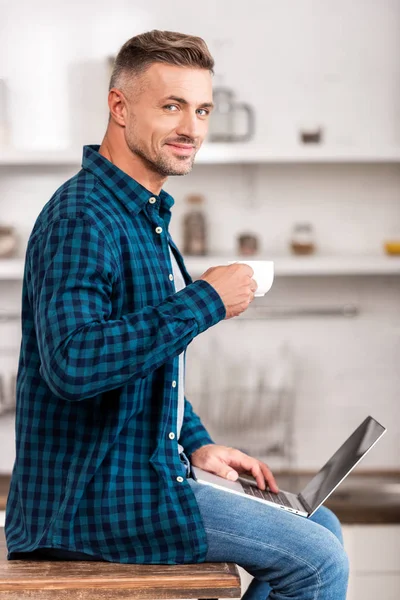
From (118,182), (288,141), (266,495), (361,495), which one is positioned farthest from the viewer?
(288,141)

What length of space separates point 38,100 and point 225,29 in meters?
0.75

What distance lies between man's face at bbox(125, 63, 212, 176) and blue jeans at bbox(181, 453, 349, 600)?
604 mm

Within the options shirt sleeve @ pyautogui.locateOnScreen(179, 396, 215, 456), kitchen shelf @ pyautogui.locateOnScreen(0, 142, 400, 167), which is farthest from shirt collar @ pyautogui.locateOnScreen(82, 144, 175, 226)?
kitchen shelf @ pyautogui.locateOnScreen(0, 142, 400, 167)

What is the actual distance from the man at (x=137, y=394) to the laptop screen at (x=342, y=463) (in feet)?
0.26

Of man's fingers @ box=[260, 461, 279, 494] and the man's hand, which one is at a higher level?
the man's hand

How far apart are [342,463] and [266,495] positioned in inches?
6.4

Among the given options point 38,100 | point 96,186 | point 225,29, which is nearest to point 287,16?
point 225,29

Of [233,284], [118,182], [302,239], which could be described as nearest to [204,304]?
[233,284]

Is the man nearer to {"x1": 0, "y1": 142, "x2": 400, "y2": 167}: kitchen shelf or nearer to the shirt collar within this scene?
the shirt collar

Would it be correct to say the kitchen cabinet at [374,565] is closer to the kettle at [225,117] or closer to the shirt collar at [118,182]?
the kettle at [225,117]

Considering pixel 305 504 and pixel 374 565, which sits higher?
pixel 305 504

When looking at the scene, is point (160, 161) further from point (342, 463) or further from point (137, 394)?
point (342, 463)

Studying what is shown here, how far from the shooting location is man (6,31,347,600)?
129 cm

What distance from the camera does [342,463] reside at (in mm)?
1516
